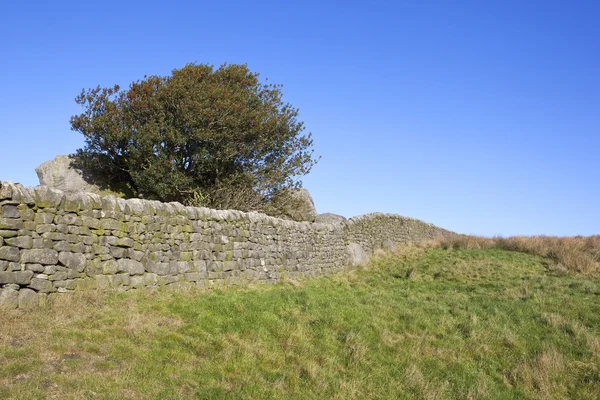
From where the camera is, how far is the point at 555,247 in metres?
22.3

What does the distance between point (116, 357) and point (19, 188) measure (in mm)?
3545

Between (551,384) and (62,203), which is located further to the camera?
(62,203)

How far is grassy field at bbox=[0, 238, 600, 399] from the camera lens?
659 centimetres

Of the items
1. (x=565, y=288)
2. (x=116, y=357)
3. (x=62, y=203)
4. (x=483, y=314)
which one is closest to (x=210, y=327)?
(x=116, y=357)

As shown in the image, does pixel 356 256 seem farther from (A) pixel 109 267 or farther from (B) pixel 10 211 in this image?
(B) pixel 10 211

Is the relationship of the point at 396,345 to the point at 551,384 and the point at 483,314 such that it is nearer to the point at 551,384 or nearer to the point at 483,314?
the point at 551,384

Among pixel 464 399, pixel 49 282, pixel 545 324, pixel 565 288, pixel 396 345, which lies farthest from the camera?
pixel 565 288

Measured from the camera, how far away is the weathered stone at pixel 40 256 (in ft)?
27.6

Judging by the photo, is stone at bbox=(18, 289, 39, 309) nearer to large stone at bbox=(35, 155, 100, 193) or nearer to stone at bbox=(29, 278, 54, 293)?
stone at bbox=(29, 278, 54, 293)

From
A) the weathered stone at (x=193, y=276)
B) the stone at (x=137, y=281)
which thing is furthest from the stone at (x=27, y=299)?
the weathered stone at (x=193, y=276)

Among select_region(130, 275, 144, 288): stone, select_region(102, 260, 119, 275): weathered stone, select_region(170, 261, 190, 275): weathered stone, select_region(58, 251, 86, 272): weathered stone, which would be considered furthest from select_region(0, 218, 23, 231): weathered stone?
select_region(170, 261, 190, 275): weathered stone

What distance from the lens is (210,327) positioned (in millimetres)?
8797

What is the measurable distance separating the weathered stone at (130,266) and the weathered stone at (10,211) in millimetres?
2311

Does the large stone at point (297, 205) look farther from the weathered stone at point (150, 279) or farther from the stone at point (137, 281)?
the stone at point (137, 281)
